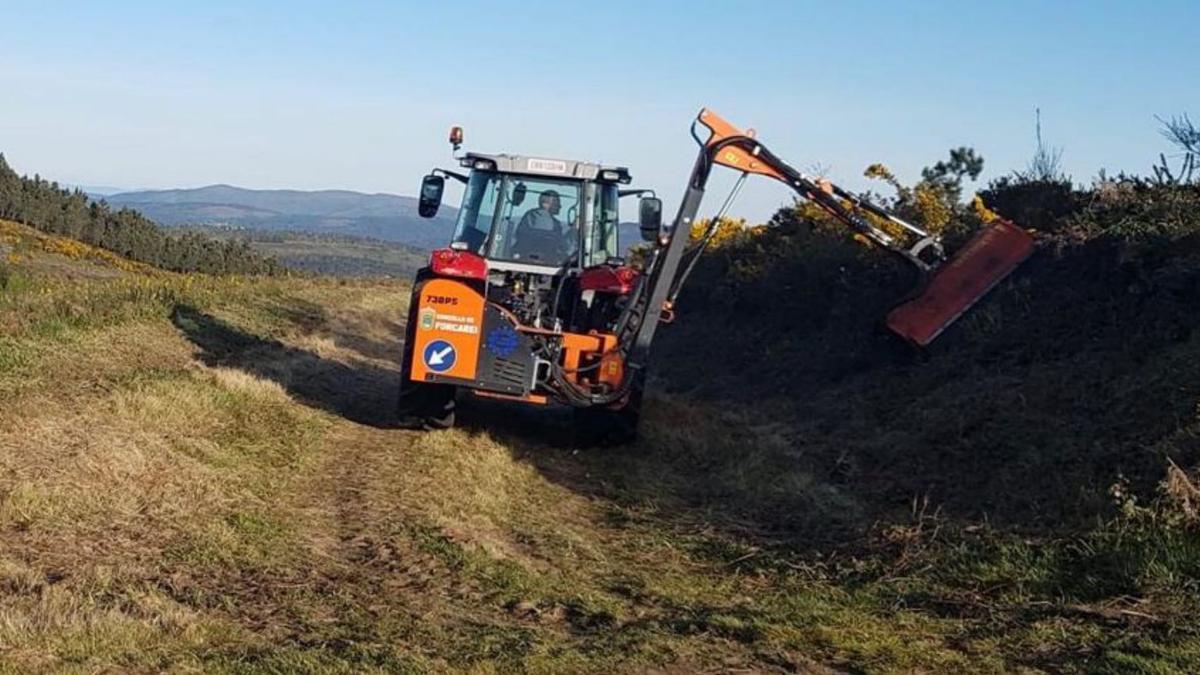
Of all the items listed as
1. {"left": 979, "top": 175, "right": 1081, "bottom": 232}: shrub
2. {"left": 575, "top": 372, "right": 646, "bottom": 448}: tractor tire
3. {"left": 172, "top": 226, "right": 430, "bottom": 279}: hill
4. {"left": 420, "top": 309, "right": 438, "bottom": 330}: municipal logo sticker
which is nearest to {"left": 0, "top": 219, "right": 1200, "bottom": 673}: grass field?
{"left": 575, "top": 372, "right": 646, "bottom": 448}: tractor tire

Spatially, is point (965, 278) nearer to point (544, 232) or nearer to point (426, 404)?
point (544, 232)

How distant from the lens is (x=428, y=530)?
320 inches

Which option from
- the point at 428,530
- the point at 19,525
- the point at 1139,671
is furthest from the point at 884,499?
the point at 19,525

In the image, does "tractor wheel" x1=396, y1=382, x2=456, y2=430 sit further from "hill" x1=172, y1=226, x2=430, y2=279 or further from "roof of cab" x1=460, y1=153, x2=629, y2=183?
"hill" x1=172, y1=226, x2=430, y2=279

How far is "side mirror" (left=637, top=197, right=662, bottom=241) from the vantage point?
12.8 meters

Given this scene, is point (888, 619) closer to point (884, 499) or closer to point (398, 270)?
point (884, 499)

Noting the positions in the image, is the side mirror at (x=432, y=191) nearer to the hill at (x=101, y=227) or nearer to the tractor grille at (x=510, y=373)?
the tractor grille at (x=510, y=373)

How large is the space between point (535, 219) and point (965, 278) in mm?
5246

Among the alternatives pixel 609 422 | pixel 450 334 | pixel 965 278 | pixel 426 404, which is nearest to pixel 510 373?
pixel 450 334

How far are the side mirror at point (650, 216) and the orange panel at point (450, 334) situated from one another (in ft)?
7.77

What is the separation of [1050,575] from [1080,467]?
7.64 ft

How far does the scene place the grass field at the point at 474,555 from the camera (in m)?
5.68

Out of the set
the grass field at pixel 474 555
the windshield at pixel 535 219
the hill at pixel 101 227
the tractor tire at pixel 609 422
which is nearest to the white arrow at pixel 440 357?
the grass field at pixel 474 555

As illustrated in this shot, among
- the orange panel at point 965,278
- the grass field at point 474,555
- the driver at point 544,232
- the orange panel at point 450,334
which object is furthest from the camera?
the orange panel at point 965,278
